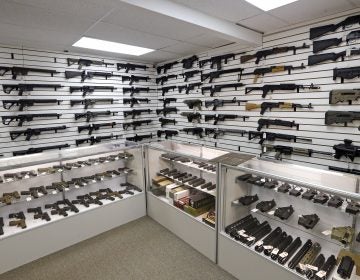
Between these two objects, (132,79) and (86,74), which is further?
(132,79)

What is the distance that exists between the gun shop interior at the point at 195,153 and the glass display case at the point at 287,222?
14 mm

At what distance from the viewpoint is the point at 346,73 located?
9.46 ft

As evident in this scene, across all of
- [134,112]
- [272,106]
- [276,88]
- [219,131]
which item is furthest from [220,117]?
[134,112]

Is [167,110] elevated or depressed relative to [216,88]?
depressed

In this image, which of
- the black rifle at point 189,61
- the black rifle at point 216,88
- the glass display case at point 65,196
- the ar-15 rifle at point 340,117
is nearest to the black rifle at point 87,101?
the glass display case at point 65,196

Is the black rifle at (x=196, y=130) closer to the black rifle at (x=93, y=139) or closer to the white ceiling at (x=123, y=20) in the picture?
the white ceiling at (x=123, y=20)

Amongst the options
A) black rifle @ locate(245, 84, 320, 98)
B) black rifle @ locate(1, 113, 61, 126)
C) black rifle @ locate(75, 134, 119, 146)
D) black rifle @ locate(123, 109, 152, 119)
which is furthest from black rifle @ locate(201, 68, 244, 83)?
black rifle @ locate(1, 113, 61, 126)

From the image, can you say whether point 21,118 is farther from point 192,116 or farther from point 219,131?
point 219,131

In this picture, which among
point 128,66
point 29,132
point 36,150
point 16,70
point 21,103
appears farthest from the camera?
point 128,66

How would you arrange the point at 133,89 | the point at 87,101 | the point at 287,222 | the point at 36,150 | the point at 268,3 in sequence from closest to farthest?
the point at 287,222 → the point at 268,3 → the point at 36,150 → the point at 87,101 → the point at 133,89

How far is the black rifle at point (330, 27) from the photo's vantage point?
2.79m

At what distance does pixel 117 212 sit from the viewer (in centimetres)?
361

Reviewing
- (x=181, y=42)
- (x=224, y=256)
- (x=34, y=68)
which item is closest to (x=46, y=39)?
(x=34, y=68)

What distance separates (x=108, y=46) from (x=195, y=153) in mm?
2983
